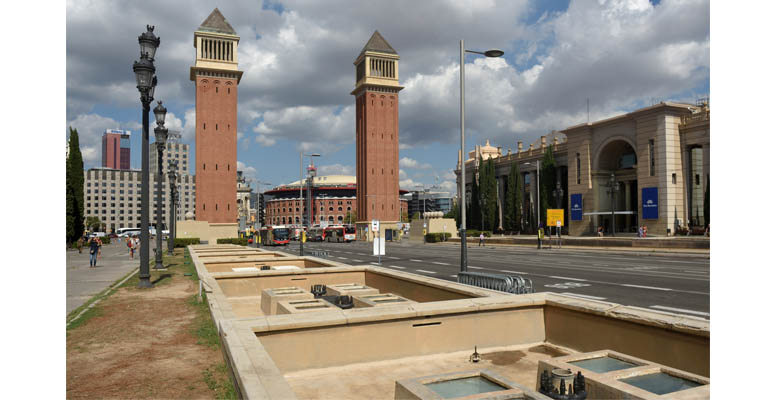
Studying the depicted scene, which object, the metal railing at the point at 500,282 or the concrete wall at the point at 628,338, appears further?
the metal railing at the point at 500,282

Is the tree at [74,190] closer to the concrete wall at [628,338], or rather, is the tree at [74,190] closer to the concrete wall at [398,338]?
the concrete wall at [398,338]

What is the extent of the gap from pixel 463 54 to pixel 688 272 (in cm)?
1356

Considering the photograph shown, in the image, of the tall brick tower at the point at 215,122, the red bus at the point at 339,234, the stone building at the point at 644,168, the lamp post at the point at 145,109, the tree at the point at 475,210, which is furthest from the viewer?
the tree at the point at 475,210

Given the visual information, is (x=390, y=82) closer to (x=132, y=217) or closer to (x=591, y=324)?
(x=591, y=324)

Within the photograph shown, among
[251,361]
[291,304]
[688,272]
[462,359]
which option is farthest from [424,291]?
[688,272]

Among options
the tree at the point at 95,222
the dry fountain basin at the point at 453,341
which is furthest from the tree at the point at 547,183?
the tree at the point at 95,222

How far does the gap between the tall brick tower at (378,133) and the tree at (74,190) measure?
40.9 meters

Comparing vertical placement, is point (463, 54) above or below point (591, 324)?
above

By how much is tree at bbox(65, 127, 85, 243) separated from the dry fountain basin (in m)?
56.6

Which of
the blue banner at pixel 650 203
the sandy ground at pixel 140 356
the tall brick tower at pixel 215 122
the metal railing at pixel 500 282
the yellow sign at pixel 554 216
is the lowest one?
the sandy ground at pixel 140 356

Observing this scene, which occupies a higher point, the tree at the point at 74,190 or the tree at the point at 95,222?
the tree at the point at 74,190

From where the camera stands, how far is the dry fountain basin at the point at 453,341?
19.0 ft

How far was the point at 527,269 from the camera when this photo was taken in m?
23.3

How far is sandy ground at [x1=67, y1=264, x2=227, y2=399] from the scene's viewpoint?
205 inches
